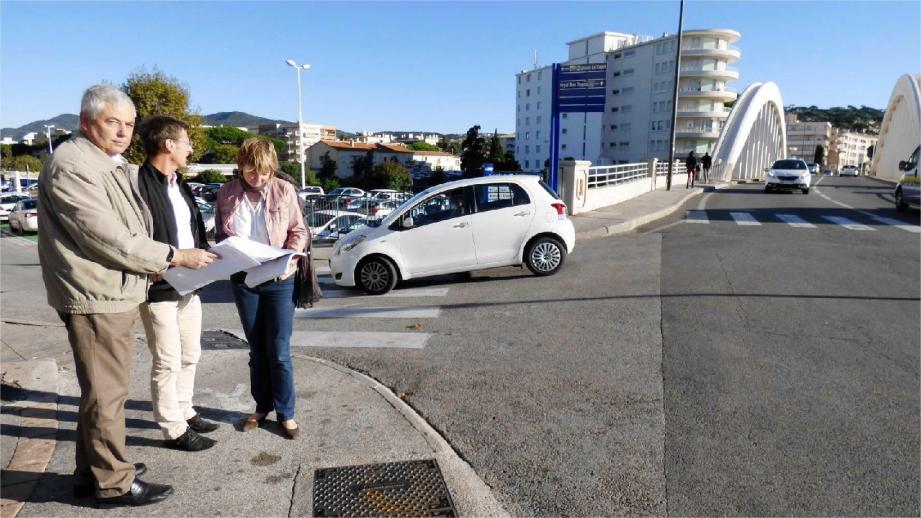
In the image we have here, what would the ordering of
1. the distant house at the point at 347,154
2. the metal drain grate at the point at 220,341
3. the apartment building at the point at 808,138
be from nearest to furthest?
the metal drain grate at the point at 220,341 < the distant house at the point at 347,154 < the apartment building at the point at 808,138

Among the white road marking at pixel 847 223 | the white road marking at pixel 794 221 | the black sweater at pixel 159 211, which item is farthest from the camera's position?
the white road marking at pixel 794 221

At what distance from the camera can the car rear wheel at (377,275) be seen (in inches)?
337

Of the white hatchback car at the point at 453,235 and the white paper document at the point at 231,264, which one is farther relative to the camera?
the white hatchback car at the point at 453,235

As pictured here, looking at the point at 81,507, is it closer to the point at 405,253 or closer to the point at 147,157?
the point at 147,157

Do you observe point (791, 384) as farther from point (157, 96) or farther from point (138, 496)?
point (157, 96)

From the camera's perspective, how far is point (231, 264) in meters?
3.12

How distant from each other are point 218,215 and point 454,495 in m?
2.19

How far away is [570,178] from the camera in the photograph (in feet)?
54.2

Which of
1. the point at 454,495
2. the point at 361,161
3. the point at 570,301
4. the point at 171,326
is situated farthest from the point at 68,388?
the point at 361,161

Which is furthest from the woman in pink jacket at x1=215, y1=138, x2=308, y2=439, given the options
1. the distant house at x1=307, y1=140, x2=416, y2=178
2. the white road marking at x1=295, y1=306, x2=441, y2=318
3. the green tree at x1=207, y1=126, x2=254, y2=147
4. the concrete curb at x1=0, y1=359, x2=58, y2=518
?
the green tree at x1=207, y1=126, x2=254, y2=147

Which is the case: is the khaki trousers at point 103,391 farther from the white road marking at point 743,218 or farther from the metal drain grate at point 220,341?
the white road marking at point 743,218

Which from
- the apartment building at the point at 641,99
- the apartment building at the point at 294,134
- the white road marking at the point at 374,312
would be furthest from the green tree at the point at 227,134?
the white road marking at the point at 374,312

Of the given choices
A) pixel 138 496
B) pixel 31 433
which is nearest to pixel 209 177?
pixel 31 433

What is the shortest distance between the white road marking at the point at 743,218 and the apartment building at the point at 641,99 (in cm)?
5543
